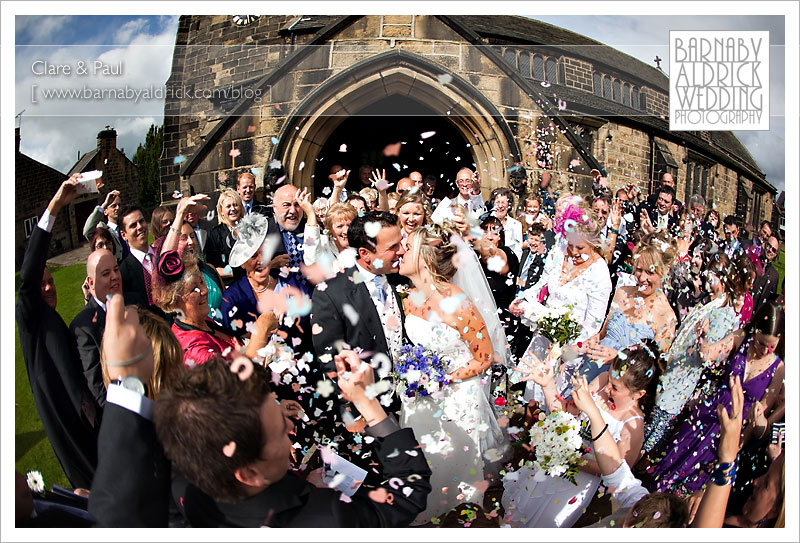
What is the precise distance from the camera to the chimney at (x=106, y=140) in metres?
3.83

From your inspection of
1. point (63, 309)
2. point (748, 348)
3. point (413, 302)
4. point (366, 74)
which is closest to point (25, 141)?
point (63, 309)

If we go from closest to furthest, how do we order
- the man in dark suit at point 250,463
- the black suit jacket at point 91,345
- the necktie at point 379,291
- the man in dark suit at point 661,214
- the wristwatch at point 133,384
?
1. the man in dark suit at point 250,463
2. the wristwatch at point 133,384
3. the black suit jacket at point 91,345
4. the necktie at point 379,291
5. the man in dark suit at point 661,214

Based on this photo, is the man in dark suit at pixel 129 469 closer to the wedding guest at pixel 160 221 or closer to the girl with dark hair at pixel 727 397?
the wedding guest at pixel 160 221

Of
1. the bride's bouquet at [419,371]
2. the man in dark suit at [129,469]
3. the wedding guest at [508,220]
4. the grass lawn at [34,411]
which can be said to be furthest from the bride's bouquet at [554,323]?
the grass lawn at [34,411]

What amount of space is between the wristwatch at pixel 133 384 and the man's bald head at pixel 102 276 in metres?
0.77

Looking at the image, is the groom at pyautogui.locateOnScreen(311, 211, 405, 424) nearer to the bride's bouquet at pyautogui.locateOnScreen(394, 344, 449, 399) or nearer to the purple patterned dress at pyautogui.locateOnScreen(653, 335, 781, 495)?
the bride's bouquet at pyautogui.locateOnScreen(394, 344, 449, 399)

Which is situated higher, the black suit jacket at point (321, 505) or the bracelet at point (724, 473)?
the black suit jacket at point (321, 505)

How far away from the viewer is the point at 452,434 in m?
3.65

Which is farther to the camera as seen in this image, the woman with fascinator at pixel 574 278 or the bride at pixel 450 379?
the woman with fascinator at pixel 574 278

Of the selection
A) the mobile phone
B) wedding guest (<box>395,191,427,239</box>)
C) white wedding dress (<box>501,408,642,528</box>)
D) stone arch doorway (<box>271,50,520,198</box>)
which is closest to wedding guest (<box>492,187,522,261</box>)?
stone arch doorway (<box>271,50,520,198</box>)

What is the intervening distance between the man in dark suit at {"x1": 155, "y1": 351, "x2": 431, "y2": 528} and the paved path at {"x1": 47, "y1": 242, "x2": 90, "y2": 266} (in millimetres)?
1676

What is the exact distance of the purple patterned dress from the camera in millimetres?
3756

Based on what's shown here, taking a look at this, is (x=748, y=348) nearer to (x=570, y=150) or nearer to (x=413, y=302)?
(x=570, y=150)

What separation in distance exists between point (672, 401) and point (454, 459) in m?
1.51
